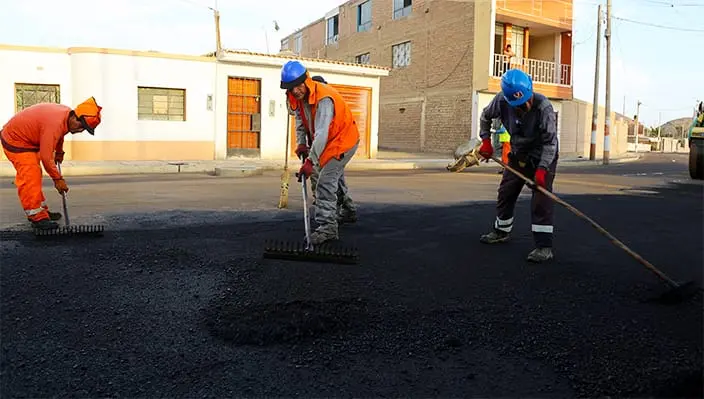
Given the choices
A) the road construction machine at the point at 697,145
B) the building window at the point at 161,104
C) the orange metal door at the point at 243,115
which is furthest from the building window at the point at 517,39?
the building window at the point at 161,104

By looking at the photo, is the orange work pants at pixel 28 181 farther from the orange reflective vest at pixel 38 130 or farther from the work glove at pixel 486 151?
the work glove at pixel 486 151

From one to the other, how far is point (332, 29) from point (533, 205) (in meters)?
34.8

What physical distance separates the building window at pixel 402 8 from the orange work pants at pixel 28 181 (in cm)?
2606

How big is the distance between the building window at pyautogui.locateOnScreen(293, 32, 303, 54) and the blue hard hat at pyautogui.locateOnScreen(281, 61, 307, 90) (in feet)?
132

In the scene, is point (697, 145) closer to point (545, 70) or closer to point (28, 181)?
point (28, 181)

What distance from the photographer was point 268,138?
68.6 ft

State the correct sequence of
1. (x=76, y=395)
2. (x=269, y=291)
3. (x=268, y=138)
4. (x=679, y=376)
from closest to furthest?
(x=76, y=395)
(x=679, y=376)
(x=269, y=291)
(x=268, y=138)

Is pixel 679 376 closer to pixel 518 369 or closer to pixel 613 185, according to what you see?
pixel 518 369

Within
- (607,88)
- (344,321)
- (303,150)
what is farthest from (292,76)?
(607,88)

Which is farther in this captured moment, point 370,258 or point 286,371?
point 370,258

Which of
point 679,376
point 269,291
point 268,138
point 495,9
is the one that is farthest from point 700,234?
point 495,9

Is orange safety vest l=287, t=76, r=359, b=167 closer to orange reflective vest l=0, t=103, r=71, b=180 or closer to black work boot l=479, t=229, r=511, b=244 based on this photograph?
black work boot l=479, t=229, r=511, b=244

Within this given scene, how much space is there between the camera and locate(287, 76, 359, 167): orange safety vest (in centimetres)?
531

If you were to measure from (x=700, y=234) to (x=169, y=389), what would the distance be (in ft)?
19.7
